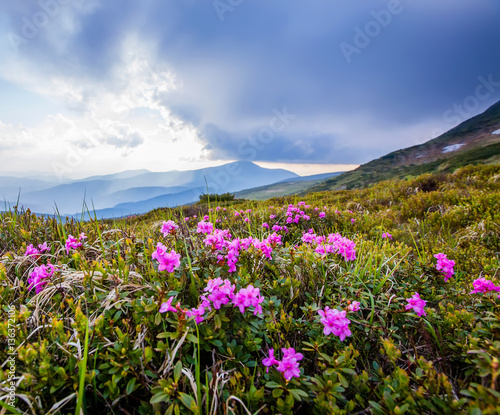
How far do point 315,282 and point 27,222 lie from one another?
475 centimetres

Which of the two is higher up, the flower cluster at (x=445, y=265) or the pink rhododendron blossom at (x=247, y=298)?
the pink rhododendron blossom at (x=247, y=298)

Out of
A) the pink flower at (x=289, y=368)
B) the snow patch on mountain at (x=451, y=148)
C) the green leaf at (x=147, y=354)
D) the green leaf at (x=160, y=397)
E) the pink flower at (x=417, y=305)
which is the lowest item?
the pink flower at (x=417, y=305)

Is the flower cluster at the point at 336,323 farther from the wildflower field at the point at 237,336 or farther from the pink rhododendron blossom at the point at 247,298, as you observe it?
the pink rhododendron blossom at the point at 247,298

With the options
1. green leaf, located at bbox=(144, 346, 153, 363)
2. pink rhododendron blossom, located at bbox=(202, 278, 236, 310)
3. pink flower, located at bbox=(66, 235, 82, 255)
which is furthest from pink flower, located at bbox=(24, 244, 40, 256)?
pink rhododendron blossom, located at bbox=(202, 278, 236, 310)

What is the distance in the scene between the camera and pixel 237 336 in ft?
6.33

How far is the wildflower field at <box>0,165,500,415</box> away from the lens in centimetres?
139

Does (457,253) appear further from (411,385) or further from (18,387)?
(18,387)

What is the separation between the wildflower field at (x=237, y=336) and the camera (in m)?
1.39

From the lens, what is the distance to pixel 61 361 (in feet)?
5.15

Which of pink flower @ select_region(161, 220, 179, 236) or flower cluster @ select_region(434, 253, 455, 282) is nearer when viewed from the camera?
flower cluster @ select_region(434, 253, 455, 282)

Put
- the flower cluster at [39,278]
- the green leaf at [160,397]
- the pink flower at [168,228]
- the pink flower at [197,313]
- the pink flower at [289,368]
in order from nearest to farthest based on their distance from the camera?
1. the green leaf at [160,397]
2. the pink flower at [289,368]
3. the pink flower at [197,313]
4. the flower cluster at [39,278]
5. the pink flower at [168,228]

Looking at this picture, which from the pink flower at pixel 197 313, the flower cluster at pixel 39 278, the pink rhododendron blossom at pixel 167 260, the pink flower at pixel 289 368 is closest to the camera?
the pink flower at pixel 289 368

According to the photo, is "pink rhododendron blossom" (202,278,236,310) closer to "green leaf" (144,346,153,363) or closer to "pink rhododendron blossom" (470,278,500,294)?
"green leaf" (144,346,153,363)

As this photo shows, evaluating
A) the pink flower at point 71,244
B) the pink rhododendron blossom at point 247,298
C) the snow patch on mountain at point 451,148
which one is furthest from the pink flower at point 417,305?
the snow patch on mountain at point 451,148
